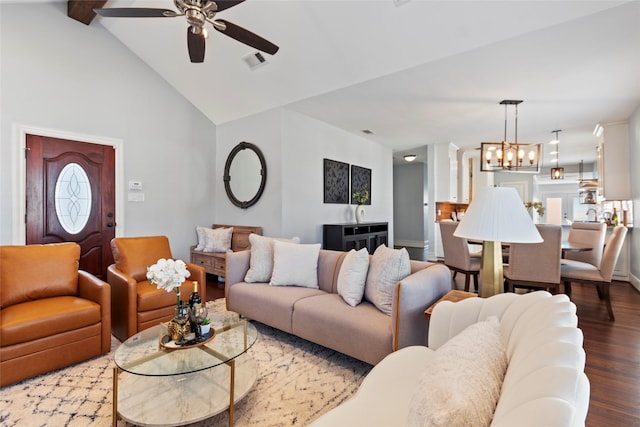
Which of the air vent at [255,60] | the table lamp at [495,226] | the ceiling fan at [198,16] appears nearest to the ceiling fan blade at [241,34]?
the ceiling fan at [198,16]

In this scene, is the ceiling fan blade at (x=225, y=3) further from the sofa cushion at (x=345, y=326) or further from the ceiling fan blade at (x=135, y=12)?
the sofa cushion at (x=345, y=326)

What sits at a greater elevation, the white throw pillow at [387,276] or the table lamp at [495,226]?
the table lamp at [495,226]

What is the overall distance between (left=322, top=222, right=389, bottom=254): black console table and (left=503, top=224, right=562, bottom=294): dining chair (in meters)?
2.37

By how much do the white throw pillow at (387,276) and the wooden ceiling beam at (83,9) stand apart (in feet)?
13.8

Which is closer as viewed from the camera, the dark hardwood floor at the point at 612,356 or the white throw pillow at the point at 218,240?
the dark hardwood floor at the point at 612,356

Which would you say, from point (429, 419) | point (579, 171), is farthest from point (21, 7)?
point (579, 171)

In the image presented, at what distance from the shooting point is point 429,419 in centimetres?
75

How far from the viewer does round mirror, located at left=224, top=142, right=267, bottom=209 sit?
191 inches

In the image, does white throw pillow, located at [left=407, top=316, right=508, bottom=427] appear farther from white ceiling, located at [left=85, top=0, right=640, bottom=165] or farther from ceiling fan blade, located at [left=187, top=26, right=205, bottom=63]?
white ceiling, located at [left=85, top=0, right=640, bottom=165]

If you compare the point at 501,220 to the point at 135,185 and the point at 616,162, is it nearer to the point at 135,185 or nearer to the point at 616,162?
the point at 135,185

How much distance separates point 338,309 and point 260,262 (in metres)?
1.10

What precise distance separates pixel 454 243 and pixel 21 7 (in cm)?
585

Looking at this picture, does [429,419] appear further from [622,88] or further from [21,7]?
[21,7]

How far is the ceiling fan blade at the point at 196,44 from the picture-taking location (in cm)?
237
